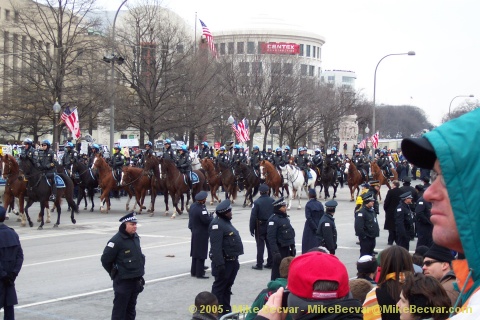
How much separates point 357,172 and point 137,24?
52.8 feet

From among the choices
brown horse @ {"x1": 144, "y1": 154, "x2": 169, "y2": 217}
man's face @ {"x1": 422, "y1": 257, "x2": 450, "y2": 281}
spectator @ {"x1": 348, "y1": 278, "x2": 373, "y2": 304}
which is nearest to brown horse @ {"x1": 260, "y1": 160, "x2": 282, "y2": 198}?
brown horse @ {"x1": 144, "y1": 154, "x2": 169, "y2": 217}

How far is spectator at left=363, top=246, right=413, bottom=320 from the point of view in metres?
5.72

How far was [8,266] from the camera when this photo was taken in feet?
31.4

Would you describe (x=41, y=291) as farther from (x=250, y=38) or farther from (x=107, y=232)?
(x=250, y=38)

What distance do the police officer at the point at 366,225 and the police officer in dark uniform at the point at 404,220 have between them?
1519 mm

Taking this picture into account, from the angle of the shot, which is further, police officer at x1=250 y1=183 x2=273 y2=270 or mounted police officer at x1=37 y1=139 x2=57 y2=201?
mounted police officer at x1=37 y1=139 x2=57 y2=201

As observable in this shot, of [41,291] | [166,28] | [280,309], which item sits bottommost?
[41,291]

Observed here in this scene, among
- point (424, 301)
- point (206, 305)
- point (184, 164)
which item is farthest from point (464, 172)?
point (184, 164)

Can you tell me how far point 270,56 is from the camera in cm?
5828

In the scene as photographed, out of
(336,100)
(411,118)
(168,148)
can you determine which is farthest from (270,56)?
(411,118)

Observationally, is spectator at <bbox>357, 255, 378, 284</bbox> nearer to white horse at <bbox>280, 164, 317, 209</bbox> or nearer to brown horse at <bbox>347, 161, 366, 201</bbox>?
white horse at <bbox>280, 164, 317, 209</bbox>

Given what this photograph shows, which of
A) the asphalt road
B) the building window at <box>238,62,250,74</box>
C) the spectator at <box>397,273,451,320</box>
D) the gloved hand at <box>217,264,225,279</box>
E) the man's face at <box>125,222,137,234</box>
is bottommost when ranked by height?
the asphalt road

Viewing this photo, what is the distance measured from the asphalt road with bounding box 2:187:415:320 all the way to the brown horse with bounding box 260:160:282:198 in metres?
5.45

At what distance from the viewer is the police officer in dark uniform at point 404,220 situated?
17.2 meters
